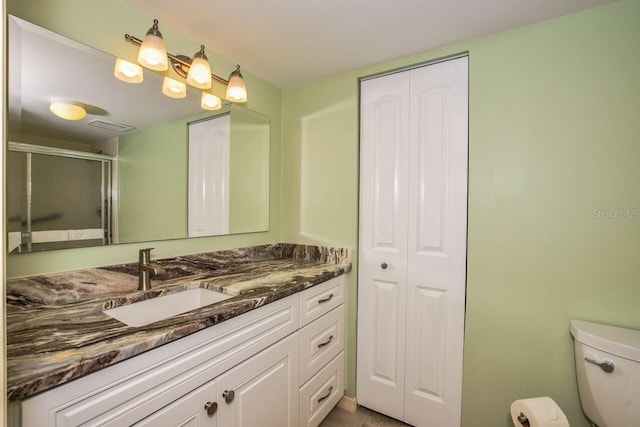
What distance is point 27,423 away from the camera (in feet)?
Answer: 1.98

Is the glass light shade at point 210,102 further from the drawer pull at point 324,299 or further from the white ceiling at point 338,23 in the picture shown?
the drawer pull at point 324,299

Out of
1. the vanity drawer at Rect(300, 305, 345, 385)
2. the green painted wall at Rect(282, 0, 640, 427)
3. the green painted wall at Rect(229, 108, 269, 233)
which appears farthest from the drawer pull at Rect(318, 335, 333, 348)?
the green painted wall at Rect(229, 108, 269, 233)

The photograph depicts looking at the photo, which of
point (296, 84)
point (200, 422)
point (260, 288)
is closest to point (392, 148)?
point (296, 84)

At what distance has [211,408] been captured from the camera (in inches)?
37.9

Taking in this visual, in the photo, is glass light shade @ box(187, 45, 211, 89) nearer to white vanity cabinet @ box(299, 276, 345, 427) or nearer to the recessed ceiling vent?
the recessed ceiling vent

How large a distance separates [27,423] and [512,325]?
178 cm

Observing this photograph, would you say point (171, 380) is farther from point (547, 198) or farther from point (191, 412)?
point (547, 198)

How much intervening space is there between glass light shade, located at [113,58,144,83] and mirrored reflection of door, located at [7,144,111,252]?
377 millimetres

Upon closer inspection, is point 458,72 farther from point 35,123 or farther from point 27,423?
point 27,423

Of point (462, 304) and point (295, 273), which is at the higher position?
point (295, 273)

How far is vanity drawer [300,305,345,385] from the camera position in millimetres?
1430

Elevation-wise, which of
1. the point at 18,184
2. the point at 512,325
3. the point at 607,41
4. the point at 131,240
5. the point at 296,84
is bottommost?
the point at 512,325

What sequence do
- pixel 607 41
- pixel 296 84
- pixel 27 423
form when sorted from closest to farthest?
pixel 27 423
pixel 607 41
pixel 296 84

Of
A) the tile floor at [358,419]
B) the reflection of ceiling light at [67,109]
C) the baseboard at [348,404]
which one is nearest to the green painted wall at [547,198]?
the tile floor at [358,419]
